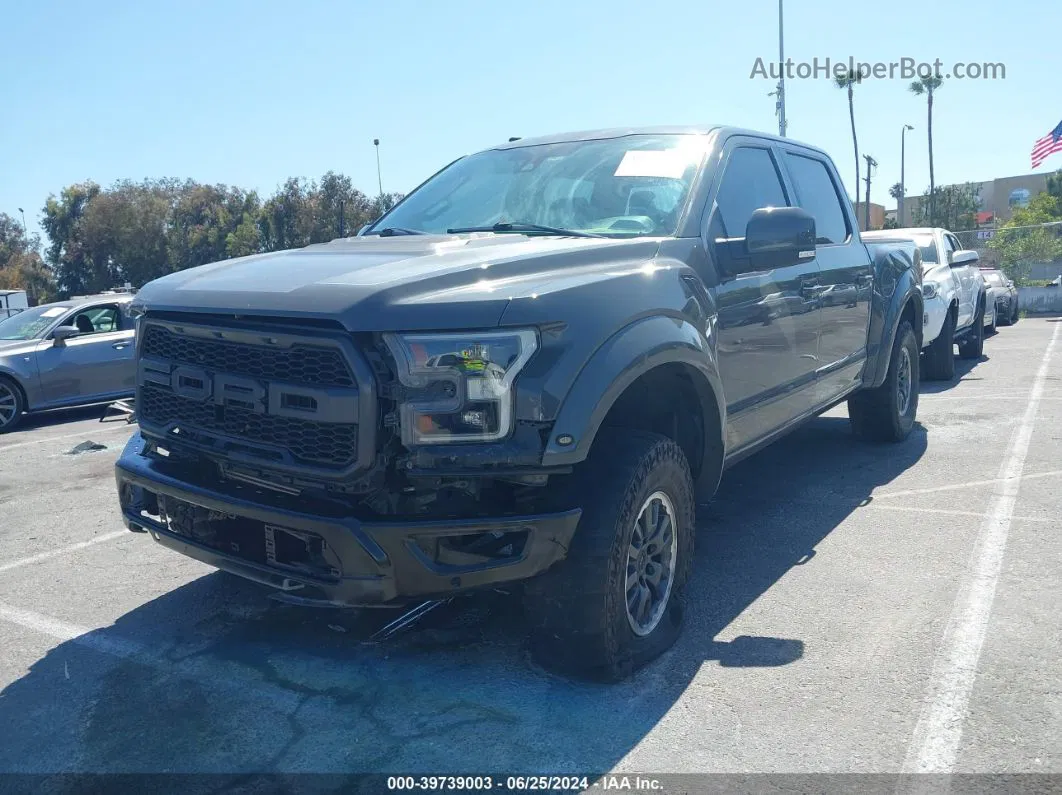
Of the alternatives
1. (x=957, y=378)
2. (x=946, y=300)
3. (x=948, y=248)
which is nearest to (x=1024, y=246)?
(x=948, y=248)

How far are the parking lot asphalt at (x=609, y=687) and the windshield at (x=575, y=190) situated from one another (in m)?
1.70

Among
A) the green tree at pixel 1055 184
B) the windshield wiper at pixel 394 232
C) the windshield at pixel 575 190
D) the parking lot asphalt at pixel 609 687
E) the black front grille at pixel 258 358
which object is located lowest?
the parking lot asphalt at pixel 609 687

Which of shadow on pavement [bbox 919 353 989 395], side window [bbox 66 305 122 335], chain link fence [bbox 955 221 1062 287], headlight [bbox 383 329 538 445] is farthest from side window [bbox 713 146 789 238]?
chain link fence [bbox 955 221 1062 287]

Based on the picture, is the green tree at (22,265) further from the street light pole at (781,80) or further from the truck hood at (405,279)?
the truck hood at (405,279)

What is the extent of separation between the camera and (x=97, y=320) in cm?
1195

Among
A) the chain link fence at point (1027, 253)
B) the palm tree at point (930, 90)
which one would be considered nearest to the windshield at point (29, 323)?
the chain link fence at point (1027, 253)

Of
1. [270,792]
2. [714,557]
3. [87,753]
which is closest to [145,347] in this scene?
[87,753]

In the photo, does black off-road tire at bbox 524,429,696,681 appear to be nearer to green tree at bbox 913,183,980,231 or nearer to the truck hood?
the truck hood

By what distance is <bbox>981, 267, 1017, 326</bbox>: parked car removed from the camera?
17.8m

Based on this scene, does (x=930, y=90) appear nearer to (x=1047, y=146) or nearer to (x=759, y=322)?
(x=1047, y=146)

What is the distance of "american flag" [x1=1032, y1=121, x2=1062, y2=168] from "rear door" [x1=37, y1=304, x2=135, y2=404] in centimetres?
2586

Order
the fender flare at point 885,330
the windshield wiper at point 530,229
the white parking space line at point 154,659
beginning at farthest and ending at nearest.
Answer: the fender flare at point 885,330
the windshield wiper at point 530,229
the white parking space line at point 154,659

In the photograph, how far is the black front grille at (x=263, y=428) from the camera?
113 inches

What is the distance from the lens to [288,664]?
139 inches
